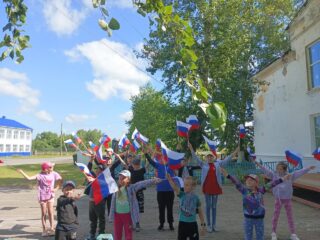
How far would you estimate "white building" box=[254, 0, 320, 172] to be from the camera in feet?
54.2

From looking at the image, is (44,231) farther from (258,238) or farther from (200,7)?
(200,7)

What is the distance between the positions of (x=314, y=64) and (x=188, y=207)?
13128 mm

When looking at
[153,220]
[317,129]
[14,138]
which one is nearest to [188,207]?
[153,220]

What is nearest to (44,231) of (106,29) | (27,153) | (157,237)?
(157,237)

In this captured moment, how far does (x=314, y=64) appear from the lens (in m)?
16.5

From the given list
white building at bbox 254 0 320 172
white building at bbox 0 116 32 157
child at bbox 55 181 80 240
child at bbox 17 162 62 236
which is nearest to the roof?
white building at bbox 0 116 32 157

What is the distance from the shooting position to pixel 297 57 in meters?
18.0

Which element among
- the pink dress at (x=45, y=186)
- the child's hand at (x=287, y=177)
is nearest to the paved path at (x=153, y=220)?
the pink dress at (x=45, y=186)

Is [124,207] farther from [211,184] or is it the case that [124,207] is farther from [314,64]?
[314,64]

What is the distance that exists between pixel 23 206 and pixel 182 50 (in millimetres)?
11263

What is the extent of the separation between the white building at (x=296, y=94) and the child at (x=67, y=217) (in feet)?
41.5

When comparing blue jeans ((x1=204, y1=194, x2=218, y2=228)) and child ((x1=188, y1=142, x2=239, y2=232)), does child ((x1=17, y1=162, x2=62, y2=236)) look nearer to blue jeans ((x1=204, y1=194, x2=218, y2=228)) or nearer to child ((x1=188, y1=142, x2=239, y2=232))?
child ((x1=188, y1=142, x2=239, y2=232))

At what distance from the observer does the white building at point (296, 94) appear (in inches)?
650

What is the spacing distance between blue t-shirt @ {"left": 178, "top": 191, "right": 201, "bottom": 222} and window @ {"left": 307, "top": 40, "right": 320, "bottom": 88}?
1253 centimetres
